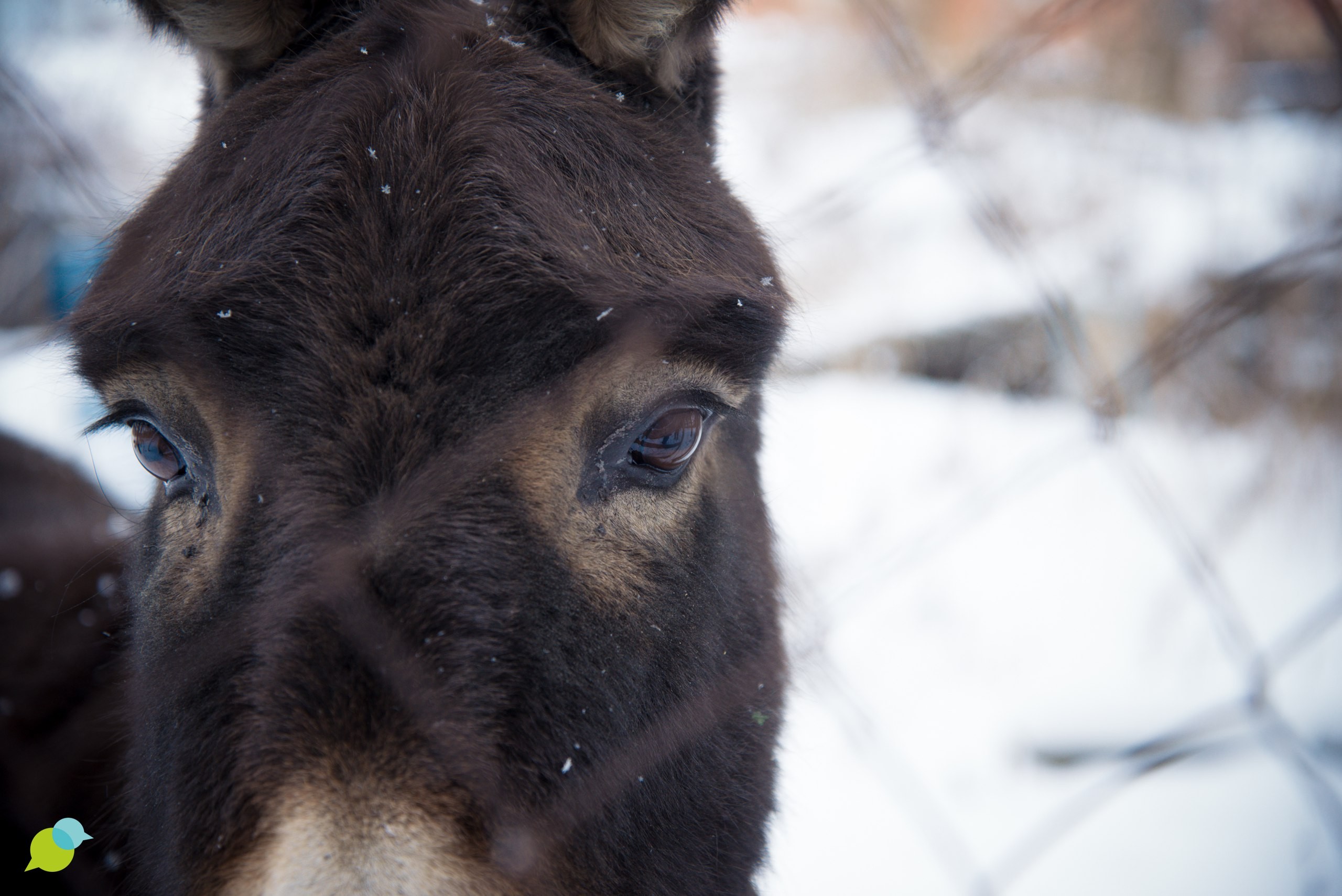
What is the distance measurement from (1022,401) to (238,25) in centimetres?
627

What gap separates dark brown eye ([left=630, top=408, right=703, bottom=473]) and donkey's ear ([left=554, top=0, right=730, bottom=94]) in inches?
26.9

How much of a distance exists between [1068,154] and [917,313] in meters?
1.73

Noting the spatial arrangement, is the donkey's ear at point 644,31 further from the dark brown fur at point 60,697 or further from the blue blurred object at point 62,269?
the blue blurred object at point 62,269

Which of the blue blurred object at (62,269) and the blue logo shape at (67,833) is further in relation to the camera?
the blue blurred object at (62,269)

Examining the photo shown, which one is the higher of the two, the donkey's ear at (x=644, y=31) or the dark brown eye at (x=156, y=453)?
the donkey's ear at (x=644, y=31)

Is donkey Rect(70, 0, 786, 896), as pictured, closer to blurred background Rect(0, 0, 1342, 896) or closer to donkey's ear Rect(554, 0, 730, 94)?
donkey's ear Rect(554, 0, 730, 94)

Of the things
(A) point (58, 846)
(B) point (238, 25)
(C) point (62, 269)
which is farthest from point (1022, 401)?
(C) point (62, 269)

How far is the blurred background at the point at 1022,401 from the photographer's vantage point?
2551mm

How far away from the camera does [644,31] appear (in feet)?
5.05

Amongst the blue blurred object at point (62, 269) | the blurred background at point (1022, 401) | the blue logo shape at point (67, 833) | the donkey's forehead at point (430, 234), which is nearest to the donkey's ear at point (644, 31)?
the donkey's forehead at point (430, 234)

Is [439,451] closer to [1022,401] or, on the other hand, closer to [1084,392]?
[1084,392]

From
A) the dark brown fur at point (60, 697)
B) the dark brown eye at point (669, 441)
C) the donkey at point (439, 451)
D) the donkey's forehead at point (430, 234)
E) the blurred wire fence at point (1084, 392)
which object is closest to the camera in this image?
the donkey at point (439, 451)

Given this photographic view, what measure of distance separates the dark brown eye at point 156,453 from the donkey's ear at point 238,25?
73 cm

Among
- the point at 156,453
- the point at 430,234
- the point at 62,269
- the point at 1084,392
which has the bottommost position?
the point at 430,234
